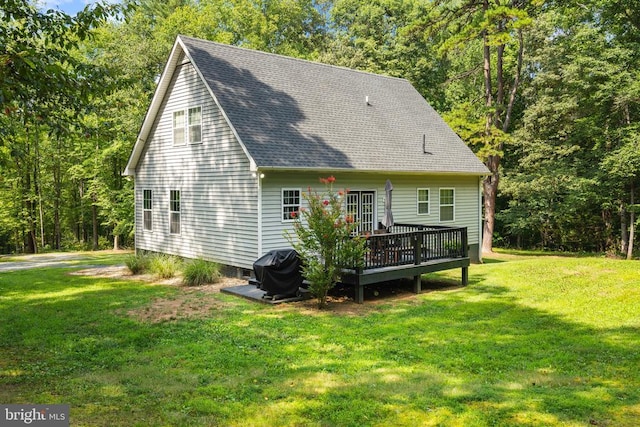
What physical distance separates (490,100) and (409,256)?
45.8 ft

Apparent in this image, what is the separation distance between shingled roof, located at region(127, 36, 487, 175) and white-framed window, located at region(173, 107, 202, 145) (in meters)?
1.41

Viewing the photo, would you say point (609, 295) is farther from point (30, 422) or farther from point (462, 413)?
point (30, 422)

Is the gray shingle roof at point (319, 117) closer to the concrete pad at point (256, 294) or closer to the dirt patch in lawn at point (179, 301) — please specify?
the concrete pad at point (256, 294)

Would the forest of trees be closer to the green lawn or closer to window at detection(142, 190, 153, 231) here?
window at detection(142, 190, 153, 231)

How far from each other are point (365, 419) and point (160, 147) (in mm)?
14934

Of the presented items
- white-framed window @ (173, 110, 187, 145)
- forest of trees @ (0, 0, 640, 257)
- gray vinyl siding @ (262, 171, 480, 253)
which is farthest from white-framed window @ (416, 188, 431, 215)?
white-framed window @ (173, 110, 187, 145)

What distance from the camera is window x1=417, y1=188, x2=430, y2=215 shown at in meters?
17.9

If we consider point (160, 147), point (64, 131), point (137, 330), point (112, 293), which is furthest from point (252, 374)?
point (160, 147)

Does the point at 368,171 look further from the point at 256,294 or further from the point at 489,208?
the point at 489,208

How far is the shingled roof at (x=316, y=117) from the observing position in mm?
14062

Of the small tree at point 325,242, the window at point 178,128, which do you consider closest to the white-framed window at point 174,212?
the window at point 178,128

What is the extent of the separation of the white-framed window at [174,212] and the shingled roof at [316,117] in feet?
9.51

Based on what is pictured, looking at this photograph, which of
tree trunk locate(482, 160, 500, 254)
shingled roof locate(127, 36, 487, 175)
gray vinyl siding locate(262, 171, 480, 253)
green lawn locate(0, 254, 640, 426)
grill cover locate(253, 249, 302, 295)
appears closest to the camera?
green lawn locate(0, 254, 640, 426)

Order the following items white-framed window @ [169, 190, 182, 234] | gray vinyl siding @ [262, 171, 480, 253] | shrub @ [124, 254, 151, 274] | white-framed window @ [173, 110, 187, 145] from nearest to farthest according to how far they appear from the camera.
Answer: gray vinyl siding @ [262, 171, 480, 253] → shrub @ [124, 254, 151, 274] → white-framed window @ [173, 110, 187, 145] → white-framed window @ [169, 190, 182, 234]
